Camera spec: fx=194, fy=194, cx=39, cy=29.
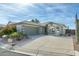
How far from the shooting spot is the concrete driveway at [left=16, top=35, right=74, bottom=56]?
7.69 ft

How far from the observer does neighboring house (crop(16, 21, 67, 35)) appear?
2357 millimetres

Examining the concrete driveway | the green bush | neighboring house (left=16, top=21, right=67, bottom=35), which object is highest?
neighboring house (left=16, top=21, right=67, bottom=35)

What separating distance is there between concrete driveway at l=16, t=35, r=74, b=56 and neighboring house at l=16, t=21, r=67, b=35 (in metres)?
0.07

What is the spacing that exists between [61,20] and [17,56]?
69cm

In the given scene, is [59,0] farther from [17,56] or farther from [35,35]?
[17,56]

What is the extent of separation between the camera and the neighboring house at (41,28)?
2357 mm

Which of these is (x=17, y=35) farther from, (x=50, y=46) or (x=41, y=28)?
(x=50, y=46)

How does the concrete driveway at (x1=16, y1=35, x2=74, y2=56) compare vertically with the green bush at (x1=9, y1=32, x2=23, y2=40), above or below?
below

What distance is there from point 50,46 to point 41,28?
0.25 metres

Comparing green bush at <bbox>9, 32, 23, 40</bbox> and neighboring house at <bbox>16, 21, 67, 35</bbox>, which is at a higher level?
neighboring house at <bbox>16, 21, 67, 35</bbox>

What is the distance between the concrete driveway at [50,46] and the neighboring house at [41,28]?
71mm

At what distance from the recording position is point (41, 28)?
237 cm

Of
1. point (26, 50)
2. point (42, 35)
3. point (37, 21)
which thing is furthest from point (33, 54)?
point (37, 21)

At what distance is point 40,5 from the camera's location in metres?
2.34
